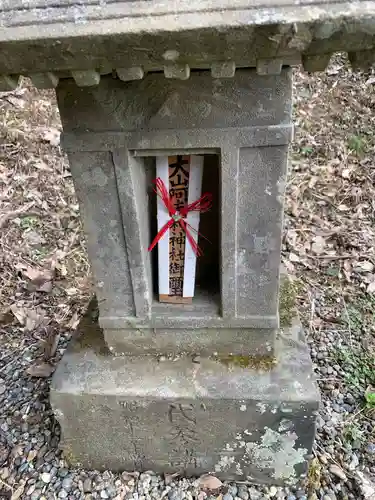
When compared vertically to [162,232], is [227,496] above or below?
below

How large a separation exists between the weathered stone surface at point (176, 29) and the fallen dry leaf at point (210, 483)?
194cm

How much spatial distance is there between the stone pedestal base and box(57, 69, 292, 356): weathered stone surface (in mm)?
110

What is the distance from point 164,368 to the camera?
2.17 meters

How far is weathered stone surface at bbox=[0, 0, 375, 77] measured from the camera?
1.05m

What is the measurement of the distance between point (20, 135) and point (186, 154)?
146 inches

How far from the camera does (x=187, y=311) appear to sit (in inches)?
82.2

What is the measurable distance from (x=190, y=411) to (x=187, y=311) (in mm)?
454

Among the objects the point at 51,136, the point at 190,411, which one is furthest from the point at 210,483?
the point at 51,136

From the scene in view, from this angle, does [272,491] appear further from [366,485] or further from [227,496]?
[366,485]

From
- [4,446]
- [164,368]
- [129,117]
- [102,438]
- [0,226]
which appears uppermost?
[129,117]

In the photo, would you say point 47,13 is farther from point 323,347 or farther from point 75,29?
point 323,347

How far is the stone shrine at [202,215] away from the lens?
42.8 inches

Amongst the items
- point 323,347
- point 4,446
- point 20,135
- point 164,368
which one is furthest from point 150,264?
point 20,135

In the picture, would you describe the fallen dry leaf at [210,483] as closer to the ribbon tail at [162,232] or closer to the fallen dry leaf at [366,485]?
the fallen dry leaf at [366,485]
